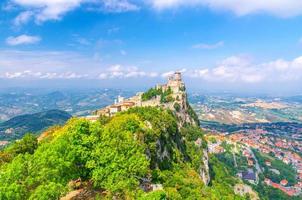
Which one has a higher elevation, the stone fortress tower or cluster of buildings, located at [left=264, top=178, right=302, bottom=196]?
the stone fortress tower

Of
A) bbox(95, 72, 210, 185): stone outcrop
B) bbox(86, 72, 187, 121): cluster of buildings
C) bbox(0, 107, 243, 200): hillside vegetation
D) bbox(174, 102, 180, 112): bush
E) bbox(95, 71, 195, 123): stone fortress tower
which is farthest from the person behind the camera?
bbox(174, 102, 180, 112): bush

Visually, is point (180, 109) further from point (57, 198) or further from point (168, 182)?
point (57, 198)

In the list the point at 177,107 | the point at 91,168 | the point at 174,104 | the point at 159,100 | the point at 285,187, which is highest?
the point at 159,100

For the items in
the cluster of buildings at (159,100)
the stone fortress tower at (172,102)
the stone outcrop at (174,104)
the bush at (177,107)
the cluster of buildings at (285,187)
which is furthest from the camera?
the cluster of buildings at (285,187)

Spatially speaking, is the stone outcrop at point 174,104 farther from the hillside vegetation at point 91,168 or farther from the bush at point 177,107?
the hillside vegetation at point 91,168

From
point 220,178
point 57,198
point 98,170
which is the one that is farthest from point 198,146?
point 57,198

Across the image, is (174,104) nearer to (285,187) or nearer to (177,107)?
(177,107)

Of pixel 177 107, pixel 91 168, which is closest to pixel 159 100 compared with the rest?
pixel 177 107

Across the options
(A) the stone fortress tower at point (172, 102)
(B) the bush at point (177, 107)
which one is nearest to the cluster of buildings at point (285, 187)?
(A) the stone fortress tower at point (172, 102)

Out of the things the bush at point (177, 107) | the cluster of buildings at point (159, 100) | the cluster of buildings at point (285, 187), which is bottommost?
the cluster of buildings at point (285, 187)

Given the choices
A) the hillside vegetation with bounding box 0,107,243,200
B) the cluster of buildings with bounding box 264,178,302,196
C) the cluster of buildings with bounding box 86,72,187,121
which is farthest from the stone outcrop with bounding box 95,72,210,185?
the cluster of buildings with bounding box 264,178,302,196

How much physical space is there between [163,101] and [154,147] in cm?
4817

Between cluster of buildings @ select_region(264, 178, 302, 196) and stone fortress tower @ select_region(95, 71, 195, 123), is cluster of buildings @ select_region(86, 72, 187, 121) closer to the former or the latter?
stone fortress tower @ select_region(95, 71, 195, 123)

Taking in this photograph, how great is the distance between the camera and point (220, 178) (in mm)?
120250
